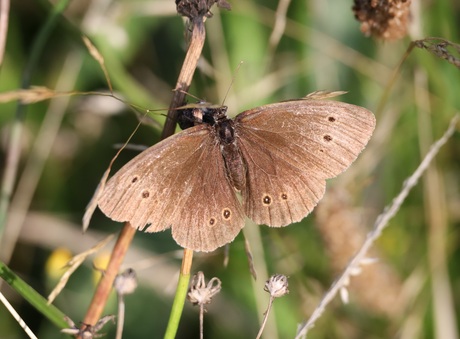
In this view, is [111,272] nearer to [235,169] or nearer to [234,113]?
[235,169]

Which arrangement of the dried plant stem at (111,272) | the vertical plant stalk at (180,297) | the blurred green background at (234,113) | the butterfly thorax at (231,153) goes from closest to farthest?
Result: 1. the vertical plant stalk at (180,297)
2. the dried plant stem at (111,272)
3. the butterfly thorax at (231,153)
4. the blurred green background at (234,113)

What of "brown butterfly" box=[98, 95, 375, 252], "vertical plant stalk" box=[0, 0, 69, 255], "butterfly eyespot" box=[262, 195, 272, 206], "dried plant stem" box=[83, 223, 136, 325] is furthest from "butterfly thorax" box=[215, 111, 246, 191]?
"vertical plant stalk" box=[0, 0, 69, 255]

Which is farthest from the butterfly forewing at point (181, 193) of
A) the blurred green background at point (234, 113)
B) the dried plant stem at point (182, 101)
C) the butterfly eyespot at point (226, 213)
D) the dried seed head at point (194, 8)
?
the blurred green background at point (234, 113)

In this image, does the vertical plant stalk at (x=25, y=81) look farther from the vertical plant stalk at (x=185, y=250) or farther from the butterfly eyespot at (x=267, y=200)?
the butterfly eyespot at (x=267, y=200)

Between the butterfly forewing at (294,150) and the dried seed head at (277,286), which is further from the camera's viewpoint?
the butterfly forewing at (294,150)

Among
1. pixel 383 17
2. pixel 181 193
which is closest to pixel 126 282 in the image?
pixel 181 193

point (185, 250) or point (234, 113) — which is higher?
point (234, 113)

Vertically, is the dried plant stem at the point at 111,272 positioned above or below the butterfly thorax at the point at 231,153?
below
